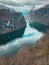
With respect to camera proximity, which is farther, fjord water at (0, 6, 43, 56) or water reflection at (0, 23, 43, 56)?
water reflection at (0, 23, 43, 56)

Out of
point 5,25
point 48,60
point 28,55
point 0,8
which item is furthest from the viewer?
point 0,8

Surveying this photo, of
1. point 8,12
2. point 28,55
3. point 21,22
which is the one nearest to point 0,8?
point 8,12

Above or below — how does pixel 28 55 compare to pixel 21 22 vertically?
above

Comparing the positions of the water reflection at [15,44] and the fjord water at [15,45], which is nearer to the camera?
the fjord water at [15,45]

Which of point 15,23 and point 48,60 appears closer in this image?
point 48,60

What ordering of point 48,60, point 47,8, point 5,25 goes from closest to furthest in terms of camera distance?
point 48,60 → point 5,25 → point 47,8

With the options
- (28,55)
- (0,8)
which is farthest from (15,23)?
(28,55)

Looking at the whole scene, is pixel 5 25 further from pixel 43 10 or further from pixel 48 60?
pixel 48 60

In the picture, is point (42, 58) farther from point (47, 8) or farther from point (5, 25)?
point (47, 8)

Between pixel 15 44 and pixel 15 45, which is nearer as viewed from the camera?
pixel 15 45
